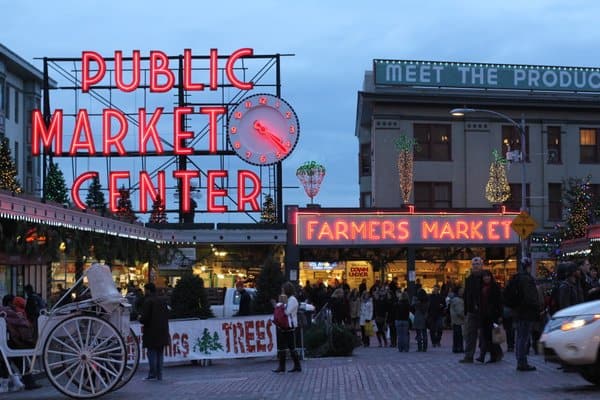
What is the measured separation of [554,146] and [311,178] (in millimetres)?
13633

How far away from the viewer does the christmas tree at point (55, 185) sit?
160 feet

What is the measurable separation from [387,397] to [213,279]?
33117mm

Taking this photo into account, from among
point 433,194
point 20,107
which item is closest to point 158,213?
point 433,194

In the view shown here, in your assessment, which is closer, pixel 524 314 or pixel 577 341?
pixel 577 341

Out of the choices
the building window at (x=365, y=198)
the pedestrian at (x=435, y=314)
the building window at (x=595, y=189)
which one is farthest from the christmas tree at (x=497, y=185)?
the pedestrian at (x=435, y=314)

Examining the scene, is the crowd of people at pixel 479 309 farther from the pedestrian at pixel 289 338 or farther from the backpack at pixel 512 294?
the pedestrian at pixel 289 338

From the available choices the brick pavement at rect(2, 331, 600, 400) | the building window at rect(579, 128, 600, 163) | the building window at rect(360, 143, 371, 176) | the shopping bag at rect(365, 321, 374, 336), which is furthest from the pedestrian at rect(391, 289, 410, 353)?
the building window at rect(360, 143, 371, 176)

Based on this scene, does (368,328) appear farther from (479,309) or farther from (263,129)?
(263,129)

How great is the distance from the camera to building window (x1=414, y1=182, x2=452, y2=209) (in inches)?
1918

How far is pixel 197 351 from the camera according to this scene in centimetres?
2216

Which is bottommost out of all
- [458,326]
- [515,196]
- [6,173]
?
[458,326]

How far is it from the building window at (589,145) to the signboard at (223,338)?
31.6 m

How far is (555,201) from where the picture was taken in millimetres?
49688

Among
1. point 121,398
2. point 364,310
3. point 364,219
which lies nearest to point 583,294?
point 121,398
